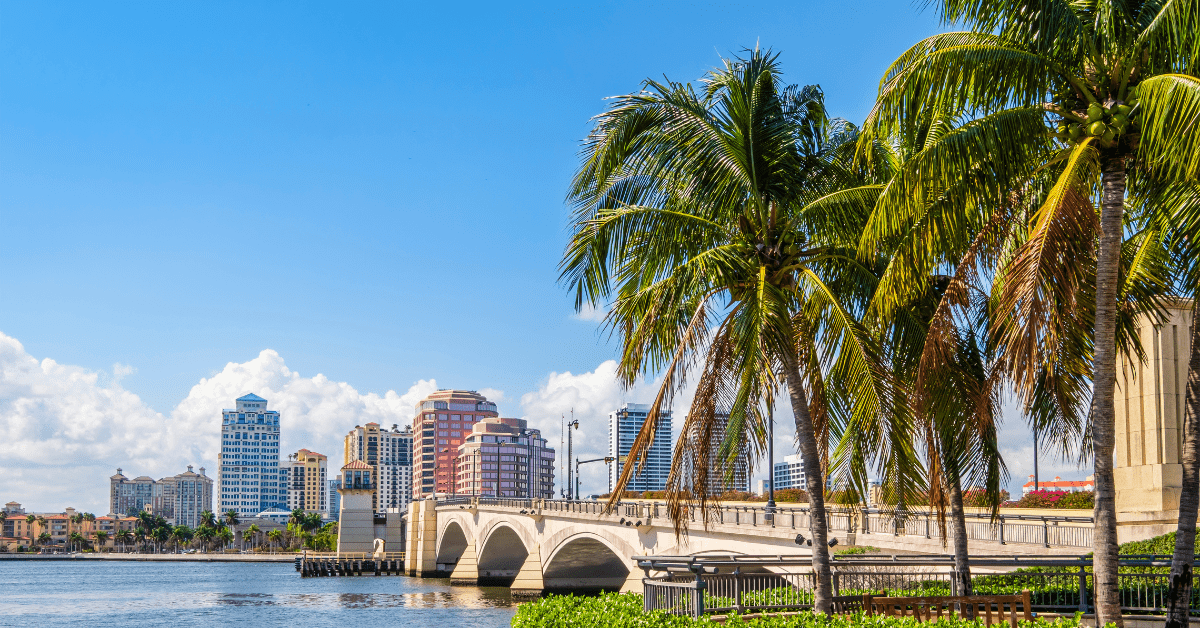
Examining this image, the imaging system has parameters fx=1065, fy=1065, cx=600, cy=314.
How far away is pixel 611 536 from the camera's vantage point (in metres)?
54.9

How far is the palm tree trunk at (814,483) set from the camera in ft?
53.6

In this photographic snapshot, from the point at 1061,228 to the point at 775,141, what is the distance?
206 inches

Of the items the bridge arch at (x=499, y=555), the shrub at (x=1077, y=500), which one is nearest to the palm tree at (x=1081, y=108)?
the shrub at (x=1077, y=500)

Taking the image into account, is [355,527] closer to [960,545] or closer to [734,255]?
[960,545]

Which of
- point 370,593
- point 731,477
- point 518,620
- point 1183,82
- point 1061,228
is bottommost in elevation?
point 370,593

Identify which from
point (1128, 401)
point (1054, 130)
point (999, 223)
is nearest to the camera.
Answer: point (1054, 130)

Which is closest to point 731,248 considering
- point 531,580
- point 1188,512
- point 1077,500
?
point 1188,512

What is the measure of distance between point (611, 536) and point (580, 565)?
19919 millimetres

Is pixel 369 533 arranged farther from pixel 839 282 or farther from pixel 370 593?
pixel 839 282

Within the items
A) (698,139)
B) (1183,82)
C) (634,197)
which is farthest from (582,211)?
(1183,82)

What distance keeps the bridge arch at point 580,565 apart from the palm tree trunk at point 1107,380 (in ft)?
165

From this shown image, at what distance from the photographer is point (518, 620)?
62.6 feet

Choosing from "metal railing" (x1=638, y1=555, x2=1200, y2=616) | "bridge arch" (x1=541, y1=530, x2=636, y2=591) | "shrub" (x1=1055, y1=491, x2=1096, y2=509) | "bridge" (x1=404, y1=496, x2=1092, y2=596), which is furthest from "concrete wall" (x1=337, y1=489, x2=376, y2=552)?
"metal railing" (x1=638, y1=555, x2=1200, y2=616)

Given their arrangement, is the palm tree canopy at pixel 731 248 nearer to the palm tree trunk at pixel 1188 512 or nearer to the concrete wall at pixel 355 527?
the palm tree trunk at pixel 1188 512
